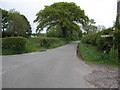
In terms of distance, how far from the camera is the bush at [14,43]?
11.4 meters

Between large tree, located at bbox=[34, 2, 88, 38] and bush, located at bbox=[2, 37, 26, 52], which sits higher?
large tree, located at bbox=[34, 2, 88, 38]

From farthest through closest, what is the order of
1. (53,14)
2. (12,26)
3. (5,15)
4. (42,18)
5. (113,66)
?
(5,15)
(12,26)
(42,18)
(53,14)
(113,66)

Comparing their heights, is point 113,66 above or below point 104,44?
below

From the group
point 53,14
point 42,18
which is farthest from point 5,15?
point 53,14

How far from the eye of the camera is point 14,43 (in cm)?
1146

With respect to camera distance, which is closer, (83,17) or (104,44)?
(104,44)

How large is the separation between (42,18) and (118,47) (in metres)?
24.8

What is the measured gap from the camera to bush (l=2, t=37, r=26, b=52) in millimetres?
11438

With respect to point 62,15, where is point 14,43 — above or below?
below

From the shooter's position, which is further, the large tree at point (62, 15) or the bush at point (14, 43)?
the large tree at point (62, 15)

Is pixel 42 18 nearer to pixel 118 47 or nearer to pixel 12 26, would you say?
pixel 12 26

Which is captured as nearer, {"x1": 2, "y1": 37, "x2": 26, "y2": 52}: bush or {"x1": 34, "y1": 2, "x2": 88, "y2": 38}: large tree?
{"x1": 2, "y1": 37, "x2": 26, "y2": 52}: bush

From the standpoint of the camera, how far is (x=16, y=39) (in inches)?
453

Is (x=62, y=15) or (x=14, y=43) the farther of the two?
(x=62, y=15)
